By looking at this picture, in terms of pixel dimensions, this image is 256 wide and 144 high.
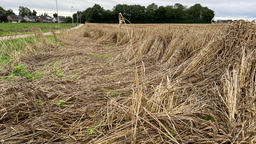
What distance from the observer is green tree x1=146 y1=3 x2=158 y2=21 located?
62156 mm

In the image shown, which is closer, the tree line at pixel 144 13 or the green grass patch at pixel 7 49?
the green grass patch at pixel 7 49

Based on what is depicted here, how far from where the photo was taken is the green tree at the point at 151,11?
2447 inches

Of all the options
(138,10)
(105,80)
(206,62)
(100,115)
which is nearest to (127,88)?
(105,80)

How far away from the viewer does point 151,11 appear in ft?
210

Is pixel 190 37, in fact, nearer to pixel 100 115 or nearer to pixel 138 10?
pixel 100 115

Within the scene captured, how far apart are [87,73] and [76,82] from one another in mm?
623

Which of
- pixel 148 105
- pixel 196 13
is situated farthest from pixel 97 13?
pixel 148 105

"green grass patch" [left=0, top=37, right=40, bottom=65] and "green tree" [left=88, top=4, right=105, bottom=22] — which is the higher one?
"green tree" [left=88, top=4, right=105, bottom=22]

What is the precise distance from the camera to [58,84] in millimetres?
2820

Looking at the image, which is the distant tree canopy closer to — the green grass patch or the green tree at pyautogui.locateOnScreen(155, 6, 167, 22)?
the green tree at pyautogui.locateOnScreen(155, 6, 167, 22)

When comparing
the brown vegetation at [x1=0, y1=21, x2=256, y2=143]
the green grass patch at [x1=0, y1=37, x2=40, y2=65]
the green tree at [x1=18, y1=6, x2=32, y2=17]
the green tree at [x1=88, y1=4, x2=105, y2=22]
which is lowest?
the brown vegetation at [x1=0, y1=21, x2=256, y2=143]

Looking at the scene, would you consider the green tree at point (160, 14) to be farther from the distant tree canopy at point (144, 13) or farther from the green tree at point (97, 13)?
the green tree at point (97, 13)

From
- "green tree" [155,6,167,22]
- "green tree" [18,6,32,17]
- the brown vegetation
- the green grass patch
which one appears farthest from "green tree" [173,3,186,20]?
"green tree" [18,6,32,17]

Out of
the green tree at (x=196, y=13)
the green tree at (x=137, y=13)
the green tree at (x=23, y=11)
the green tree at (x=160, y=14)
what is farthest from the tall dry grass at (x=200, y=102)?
the green tree at (x=23, y=11)
